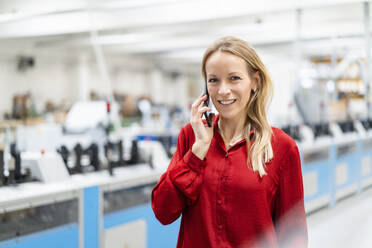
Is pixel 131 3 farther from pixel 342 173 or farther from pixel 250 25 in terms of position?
pixel 250 25

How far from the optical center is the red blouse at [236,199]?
1.05 m

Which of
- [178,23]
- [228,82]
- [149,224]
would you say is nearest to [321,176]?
[149,224]

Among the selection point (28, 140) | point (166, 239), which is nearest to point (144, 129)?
point (28, 140)

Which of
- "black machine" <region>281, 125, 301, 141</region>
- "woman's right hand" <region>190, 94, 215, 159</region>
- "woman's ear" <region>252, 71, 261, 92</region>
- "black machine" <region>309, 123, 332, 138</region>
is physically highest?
"woman's ear" <region>252, 71, 261, 92</region>

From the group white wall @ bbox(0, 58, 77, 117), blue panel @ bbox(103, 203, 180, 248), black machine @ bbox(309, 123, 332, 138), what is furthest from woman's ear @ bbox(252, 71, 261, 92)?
white wall @ bbox(0, 58, 77, 117)

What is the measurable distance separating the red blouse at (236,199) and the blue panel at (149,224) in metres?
1.41

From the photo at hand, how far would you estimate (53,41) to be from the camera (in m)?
10.3

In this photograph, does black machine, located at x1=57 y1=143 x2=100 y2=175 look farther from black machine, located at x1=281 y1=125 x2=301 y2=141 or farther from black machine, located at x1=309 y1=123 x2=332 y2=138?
black machine, located at x1=309 y1=123 x2=332 y2=138

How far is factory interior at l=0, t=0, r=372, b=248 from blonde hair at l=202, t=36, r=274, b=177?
0.23 feet

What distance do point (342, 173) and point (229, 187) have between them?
435cm

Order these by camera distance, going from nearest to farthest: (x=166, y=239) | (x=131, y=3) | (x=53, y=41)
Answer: (x=166, y=239)
(x=131, y=3)
(x=53, y=41)

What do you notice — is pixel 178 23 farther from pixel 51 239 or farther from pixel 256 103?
pixel 256 103

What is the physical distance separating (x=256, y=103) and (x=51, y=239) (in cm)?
152

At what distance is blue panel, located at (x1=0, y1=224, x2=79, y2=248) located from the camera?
2.00 metres
